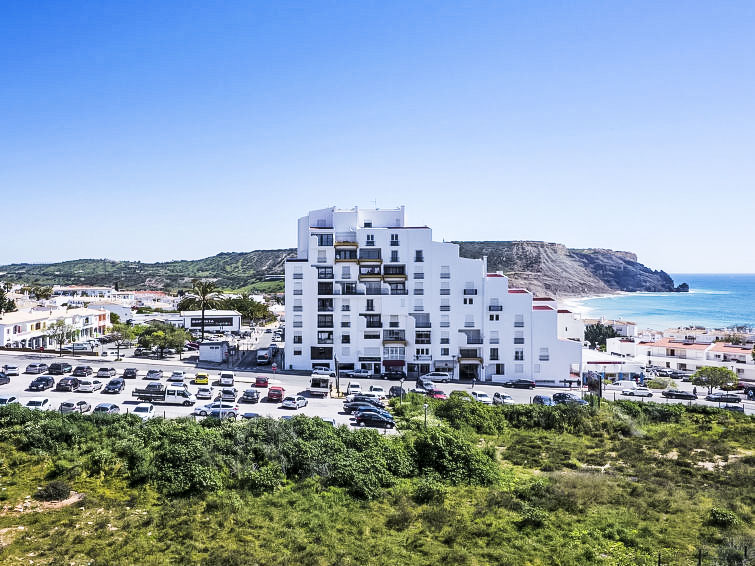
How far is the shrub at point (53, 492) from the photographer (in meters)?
21.8

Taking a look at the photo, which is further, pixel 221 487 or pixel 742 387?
pixel 742 387

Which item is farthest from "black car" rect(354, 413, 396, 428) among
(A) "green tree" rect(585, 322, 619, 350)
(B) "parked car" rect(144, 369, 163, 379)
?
(A) "green tree" rect(585, 322, 619, 350)

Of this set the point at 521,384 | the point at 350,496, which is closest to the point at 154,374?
the point at 350,496

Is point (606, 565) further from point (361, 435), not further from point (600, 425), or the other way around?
point (600, 425)

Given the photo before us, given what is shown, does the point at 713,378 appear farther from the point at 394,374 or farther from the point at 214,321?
the point at 214,321

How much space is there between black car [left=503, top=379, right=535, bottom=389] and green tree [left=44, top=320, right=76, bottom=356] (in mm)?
56976

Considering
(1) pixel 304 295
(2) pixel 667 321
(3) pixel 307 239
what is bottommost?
(2) pixel 667 321

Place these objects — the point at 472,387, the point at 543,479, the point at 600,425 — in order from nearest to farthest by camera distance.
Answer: the point at 543,479 → the point at 600,425 → the point at 472,387

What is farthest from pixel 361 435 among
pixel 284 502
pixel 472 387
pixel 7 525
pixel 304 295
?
pixel 304 295

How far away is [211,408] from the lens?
3959 cm

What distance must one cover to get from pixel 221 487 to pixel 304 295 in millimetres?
40160

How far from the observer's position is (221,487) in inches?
929

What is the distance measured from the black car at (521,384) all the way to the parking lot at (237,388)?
1.16 m

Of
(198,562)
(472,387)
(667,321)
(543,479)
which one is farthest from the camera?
(667,321)
